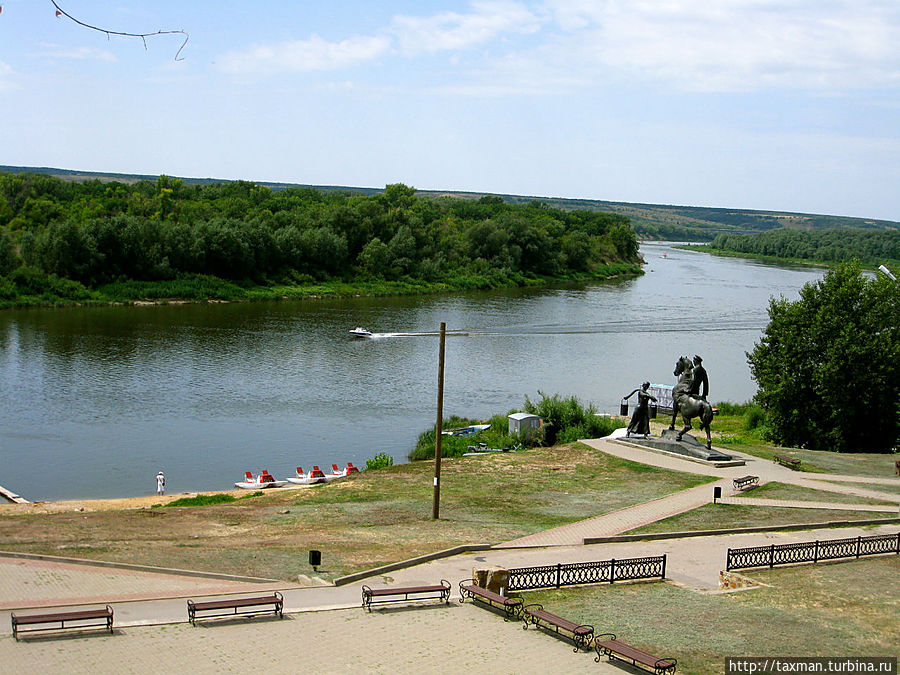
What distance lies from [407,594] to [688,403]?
1846 centimetres

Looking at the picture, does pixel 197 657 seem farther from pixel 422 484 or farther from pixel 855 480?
pixel 855 480

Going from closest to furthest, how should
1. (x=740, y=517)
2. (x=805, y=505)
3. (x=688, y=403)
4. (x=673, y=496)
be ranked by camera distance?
(x=740, y=517) < (x=805, y=505) < (x=673, y=496) < (x=688, y=403)

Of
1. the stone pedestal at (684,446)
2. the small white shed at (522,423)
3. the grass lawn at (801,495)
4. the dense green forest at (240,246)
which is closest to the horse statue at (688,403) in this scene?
the stone pedestal at (684,446)

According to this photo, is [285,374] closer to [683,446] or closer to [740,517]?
[683,446]

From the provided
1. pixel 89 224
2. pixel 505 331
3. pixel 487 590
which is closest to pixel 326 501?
pixel 487 590

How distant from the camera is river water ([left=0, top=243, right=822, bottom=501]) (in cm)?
3562

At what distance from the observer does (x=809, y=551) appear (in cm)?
1939

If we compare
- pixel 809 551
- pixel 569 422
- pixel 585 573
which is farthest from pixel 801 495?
pixel 569 422

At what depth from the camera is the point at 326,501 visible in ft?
87.6

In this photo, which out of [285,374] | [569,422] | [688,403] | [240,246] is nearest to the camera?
[688,403]

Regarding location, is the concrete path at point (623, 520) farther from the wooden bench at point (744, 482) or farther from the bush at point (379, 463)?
the bush at point (379, 463)

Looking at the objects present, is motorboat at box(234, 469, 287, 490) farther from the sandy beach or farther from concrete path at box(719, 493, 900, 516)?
the sandy beach

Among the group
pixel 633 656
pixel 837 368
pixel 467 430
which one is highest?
pixel 837 368

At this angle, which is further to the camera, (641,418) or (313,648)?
(641,418)
